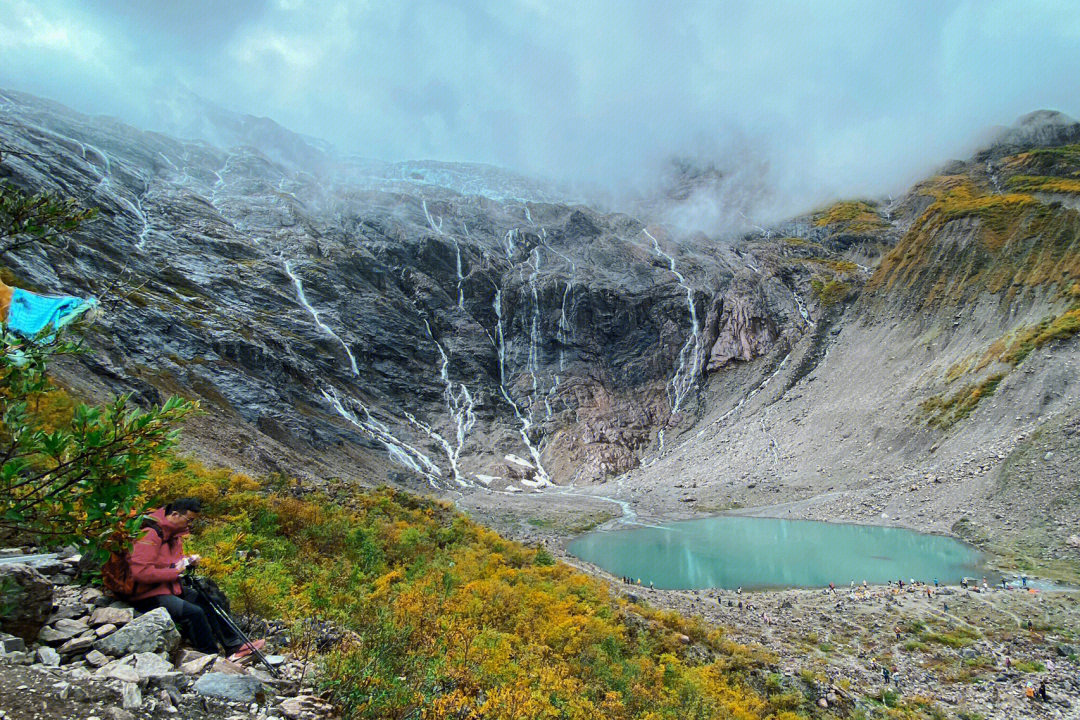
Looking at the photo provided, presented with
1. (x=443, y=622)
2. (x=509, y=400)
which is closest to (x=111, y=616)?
(x=443, y=622)

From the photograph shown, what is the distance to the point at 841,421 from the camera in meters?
65.2

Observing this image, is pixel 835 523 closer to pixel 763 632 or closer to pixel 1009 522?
pixel 1009 522

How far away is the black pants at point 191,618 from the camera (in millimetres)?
5633

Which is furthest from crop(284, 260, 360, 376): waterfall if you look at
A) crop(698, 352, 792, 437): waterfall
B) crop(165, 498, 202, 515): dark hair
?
crop(165, 498, 202, 515): dark hair

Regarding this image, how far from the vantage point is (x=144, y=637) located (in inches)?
197

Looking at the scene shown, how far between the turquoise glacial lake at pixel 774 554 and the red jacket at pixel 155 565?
3311cm

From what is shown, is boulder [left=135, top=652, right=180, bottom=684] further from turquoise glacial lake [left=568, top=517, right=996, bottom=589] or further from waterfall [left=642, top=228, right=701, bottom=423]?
waterfall [left=642, top=228, right=701, bottom=423]

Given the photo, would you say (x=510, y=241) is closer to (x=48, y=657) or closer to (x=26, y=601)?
(x=26, y=601)

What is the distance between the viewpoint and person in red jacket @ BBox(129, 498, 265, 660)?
5.66 meters

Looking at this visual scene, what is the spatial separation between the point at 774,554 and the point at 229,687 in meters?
43.4

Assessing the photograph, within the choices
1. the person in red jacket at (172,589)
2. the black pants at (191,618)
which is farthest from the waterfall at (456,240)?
the black pants at (191,618)

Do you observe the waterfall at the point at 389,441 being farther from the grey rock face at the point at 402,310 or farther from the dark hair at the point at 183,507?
the dark hair at the point at 183,507

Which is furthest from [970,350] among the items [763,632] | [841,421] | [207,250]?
[207,250]

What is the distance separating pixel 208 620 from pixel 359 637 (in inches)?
85.7
